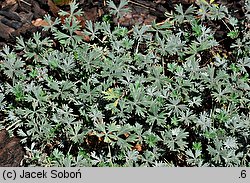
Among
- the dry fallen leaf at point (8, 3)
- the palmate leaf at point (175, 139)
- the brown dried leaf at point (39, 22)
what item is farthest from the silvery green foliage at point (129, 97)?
the dry fallen leaf at point (8, 3)

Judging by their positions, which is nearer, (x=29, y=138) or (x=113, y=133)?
(x=113, y=133)

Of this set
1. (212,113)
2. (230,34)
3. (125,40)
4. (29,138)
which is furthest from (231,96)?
(29,138)

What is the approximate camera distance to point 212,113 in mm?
3688

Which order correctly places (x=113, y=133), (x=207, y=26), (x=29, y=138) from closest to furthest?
1. (x=113, y=133)
2. (x=29, y=138)
3. (x=207, y=26)

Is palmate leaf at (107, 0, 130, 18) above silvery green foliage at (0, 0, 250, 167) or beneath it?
above

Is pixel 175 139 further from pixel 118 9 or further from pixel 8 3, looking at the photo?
pixel 8 3

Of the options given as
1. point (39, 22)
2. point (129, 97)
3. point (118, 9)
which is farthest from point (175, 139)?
point (39, 22)

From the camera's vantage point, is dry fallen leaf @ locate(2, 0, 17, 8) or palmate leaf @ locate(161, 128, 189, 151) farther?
dry fallen leaf @ locate(2, 0, 17, 8)

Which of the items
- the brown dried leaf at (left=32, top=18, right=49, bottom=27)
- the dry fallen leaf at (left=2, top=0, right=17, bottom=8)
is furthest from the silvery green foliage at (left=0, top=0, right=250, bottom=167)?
the dry fallen leaf at (left=2, top=0, right=17, bottom=8)

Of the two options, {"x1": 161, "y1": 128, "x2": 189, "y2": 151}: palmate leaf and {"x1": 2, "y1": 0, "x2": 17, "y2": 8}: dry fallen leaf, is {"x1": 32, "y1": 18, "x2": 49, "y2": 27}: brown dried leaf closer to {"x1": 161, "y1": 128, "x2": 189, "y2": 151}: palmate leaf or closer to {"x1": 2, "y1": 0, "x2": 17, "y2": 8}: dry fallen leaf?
{"x1": 2, "y1": 0, "x2": 17, "y2": 8}: dry fallen leaf

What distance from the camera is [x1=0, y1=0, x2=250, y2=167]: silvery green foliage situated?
3.58m

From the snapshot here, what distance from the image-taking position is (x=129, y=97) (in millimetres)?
3658

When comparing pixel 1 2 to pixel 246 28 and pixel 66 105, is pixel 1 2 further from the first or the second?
pixel 246 28

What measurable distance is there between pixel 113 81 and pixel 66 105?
343 millimetres
